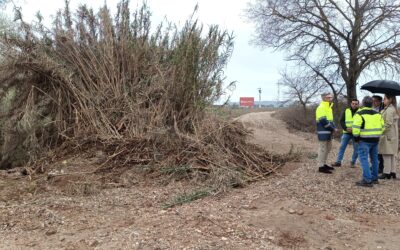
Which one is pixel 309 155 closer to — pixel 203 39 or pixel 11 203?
pixel 203 39

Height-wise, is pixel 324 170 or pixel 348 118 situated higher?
pixel 348 118

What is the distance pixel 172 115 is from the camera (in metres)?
9.91

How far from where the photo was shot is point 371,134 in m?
7.68

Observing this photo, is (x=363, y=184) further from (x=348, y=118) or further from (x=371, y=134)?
(x=348, y=118)

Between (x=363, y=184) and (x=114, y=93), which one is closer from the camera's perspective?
(x=363, y=184)

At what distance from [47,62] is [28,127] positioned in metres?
1.47

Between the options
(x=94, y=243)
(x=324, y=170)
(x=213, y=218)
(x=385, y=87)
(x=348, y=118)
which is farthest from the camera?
(x=348, y=118)

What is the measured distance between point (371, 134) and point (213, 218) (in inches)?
136

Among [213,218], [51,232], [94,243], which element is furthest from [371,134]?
[51,232]

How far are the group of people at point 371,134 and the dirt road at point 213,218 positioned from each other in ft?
1.64

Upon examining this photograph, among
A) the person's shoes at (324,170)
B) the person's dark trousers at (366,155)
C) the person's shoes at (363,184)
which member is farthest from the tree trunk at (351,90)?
the person's shoes at (363,184)

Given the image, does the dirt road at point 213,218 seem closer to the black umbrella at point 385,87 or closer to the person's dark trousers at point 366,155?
the person's dark trousers at point 366,155

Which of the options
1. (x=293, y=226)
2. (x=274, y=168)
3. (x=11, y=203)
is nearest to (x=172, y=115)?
(x=274, y=168)

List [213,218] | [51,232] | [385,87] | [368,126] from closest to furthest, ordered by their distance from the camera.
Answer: [51,232]
[213,218]
[368,126]
[385,87]
